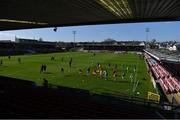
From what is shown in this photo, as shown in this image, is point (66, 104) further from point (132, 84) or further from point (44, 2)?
point (132, 84)

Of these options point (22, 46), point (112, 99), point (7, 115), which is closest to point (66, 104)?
point (112, 99)

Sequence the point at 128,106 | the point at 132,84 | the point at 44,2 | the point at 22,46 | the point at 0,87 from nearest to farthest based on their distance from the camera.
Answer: the point at 44,2, the point at 128,106, the point at 0,87, the point at 132,84, the point at 22,46

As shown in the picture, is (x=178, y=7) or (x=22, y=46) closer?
(x=178, y=7)

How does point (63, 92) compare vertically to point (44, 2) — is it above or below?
below

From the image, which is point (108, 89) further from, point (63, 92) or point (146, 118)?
Result: point (146, 118)

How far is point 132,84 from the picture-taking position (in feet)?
103

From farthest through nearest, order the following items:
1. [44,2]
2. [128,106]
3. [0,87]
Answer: [0,87] < [128,106] < [44,2]

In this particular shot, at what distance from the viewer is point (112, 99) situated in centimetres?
1823

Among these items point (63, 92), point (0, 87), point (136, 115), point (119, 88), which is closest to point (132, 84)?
point (119, 88)

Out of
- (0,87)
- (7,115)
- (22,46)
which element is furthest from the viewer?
(22,46)

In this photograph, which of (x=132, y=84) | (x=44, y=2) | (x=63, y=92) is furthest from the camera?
(x=132, y=84)

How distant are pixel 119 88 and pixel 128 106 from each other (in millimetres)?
11232

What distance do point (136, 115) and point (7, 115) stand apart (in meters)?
6.30

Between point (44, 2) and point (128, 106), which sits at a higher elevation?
point (44, 2)
